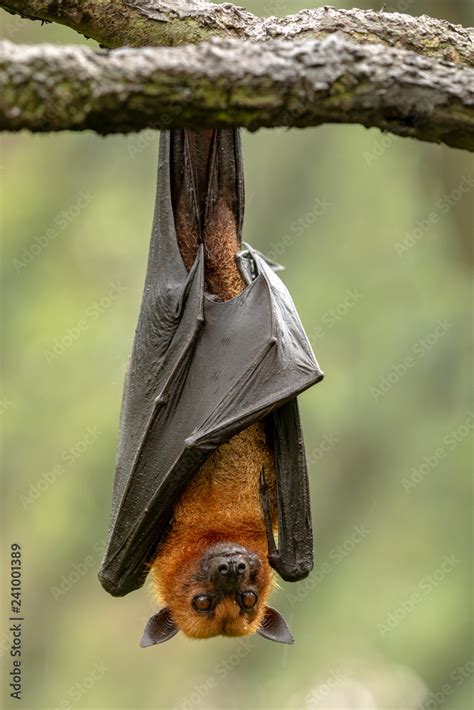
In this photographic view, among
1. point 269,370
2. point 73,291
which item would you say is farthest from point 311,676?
point 269,370

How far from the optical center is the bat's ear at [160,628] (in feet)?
20.5

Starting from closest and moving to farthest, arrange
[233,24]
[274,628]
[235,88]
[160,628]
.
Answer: [235,88], [233,24], [160,628], [274,628]

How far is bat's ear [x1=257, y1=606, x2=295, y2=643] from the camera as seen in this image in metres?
6.44

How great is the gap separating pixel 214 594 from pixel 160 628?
1.78ft

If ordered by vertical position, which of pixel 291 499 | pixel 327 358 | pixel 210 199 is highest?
pixel 210 199

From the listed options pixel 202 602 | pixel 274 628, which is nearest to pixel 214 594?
pixel 202 602

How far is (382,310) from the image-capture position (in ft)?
32.1

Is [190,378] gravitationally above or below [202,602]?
above

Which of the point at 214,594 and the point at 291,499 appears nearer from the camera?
the point at 291,499

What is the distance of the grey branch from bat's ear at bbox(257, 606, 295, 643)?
13.5 feet

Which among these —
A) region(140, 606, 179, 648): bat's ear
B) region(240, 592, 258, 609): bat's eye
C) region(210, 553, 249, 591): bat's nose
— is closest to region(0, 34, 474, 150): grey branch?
region(210, 553, 249, 591): bat's nose

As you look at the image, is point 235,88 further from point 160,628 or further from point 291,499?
point 160,628

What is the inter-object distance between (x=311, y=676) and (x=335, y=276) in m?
5.12

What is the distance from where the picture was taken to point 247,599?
6133mm
